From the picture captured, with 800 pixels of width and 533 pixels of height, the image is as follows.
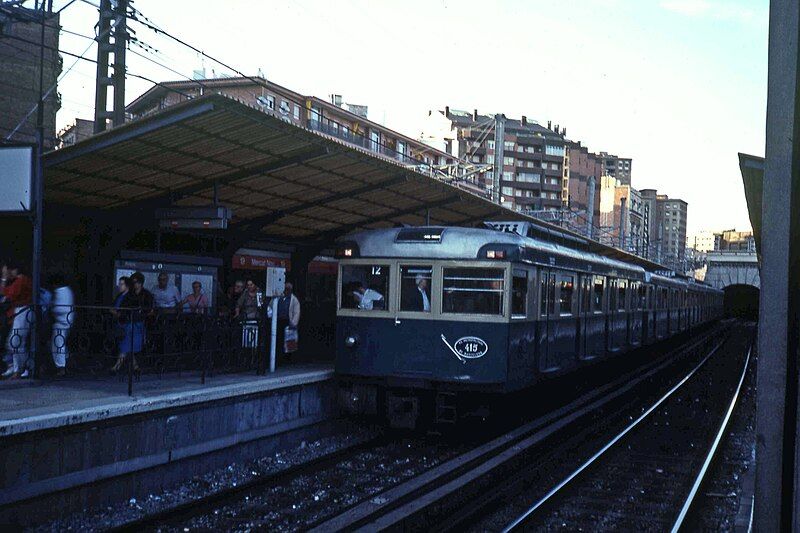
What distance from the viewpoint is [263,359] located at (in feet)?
42.6

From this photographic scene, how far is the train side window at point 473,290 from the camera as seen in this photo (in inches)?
455

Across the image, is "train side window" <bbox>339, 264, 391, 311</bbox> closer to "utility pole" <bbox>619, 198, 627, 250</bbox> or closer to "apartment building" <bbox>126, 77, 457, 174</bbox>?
"utility pole" <bbox>619, 198, 627, 250</bbox>

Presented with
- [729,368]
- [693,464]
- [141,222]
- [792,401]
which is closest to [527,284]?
[693,464]

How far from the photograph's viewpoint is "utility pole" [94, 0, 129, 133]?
55.5 ft

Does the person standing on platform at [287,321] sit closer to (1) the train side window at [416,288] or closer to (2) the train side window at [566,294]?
(1) the train side window at [416,288]

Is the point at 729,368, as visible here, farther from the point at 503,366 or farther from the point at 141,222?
the point at 141,222

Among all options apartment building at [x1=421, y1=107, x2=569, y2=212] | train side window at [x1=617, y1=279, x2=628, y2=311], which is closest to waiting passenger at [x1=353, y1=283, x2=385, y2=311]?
train side window at [x1=617, y1=279, x2=628, y2=311]

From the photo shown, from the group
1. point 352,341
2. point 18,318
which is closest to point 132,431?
point 18,318

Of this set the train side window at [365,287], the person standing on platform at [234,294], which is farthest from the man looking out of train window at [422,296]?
the person standing on platform at [234,294]

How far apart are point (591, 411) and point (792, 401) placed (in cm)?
1146

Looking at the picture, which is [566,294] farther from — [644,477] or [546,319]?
[644,477]

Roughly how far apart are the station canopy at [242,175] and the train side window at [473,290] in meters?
2.60

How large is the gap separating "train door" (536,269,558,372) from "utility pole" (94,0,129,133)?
30.1 feet

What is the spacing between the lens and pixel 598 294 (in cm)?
1734
